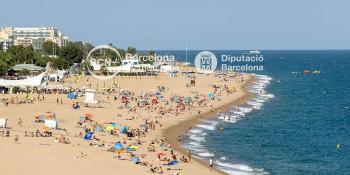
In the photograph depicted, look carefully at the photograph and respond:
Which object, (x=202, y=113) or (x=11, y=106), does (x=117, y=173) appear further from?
(x=202, y=113)

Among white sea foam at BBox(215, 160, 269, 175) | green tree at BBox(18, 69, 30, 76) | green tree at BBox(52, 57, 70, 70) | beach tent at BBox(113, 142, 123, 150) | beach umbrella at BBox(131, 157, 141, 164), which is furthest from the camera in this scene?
green tree at BBox(52, 57, 70, 70)

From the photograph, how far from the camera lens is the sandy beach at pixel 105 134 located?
1181 inches

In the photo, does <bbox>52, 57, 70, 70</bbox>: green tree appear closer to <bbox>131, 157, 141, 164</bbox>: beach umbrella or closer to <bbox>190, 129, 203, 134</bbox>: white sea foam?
<bbox>190, 129, 203, 134</bbox>: white sea foam

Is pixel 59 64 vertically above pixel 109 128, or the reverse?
pixel 59 64

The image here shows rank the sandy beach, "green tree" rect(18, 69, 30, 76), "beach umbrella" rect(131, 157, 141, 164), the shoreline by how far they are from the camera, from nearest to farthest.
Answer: the sandy beach → "beach umbrella" rect(131, 157, 141, 164) → the shoreline → "green tree" rect(18, 69, 30, 76)

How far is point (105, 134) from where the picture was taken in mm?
41031

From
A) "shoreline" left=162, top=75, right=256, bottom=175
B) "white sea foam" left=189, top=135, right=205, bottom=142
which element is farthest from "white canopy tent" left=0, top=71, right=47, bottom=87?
"white sea foam" left=189, top=135, right=205, bottom=142

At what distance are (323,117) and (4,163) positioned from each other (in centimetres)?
4159

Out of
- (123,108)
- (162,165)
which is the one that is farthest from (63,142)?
(123,108)

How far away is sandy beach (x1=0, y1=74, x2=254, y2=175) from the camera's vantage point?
30.0 metres


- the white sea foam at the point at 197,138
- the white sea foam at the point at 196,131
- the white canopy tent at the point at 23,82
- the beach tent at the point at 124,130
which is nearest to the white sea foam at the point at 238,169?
the white sea foam at the point at 197,138

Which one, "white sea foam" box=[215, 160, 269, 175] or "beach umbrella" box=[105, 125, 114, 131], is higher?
"beach umbrella" box=[105, 125, 114, 131]

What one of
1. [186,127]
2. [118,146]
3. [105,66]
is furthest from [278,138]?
[105,66]

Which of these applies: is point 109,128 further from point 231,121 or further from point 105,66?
point 105,66
